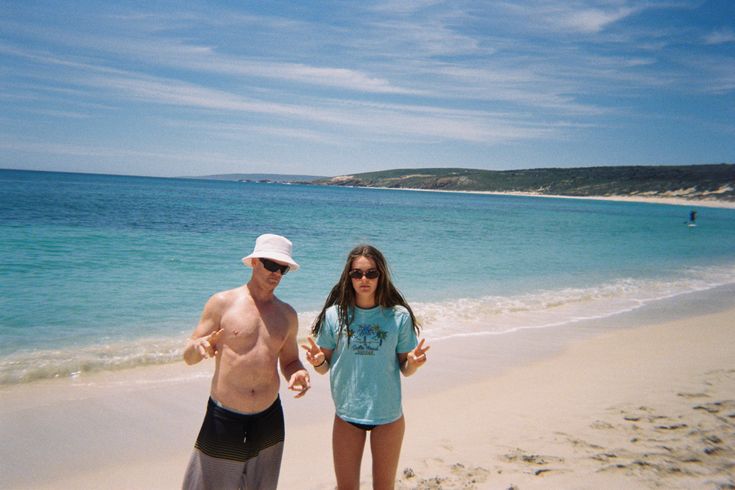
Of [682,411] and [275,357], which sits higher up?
[275,357]

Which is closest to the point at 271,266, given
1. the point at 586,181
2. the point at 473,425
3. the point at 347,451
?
the point at 347,451

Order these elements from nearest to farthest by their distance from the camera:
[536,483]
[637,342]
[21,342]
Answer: [536,483] → [21,342] → [637,342]

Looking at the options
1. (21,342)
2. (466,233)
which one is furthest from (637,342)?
(466,233)

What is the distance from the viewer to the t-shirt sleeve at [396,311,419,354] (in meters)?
3.12

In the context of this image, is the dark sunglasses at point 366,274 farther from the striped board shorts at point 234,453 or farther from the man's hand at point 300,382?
the striped board shorts at point 234,453

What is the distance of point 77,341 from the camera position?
26.5 feet

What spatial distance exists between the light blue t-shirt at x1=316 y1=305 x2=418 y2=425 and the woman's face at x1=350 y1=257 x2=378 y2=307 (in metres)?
0.09

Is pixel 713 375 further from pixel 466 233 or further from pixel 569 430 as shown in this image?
pixel 466 233

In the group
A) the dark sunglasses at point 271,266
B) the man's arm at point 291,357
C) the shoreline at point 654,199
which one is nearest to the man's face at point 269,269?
the dark sunglasses at point 271,266

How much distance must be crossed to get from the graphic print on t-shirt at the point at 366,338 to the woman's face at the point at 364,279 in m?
0.16

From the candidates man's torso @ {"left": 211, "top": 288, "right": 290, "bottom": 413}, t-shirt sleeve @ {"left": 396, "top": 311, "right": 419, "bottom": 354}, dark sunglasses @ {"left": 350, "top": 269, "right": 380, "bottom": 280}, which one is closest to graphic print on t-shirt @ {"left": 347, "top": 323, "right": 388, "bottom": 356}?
t-shirt sleeve @ {"left": 396, "top": 311, "right": 419, "bottom": 354}

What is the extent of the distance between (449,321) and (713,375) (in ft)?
15.4

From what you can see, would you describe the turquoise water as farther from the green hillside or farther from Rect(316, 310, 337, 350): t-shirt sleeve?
the green hillside

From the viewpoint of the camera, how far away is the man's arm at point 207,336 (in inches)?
109
